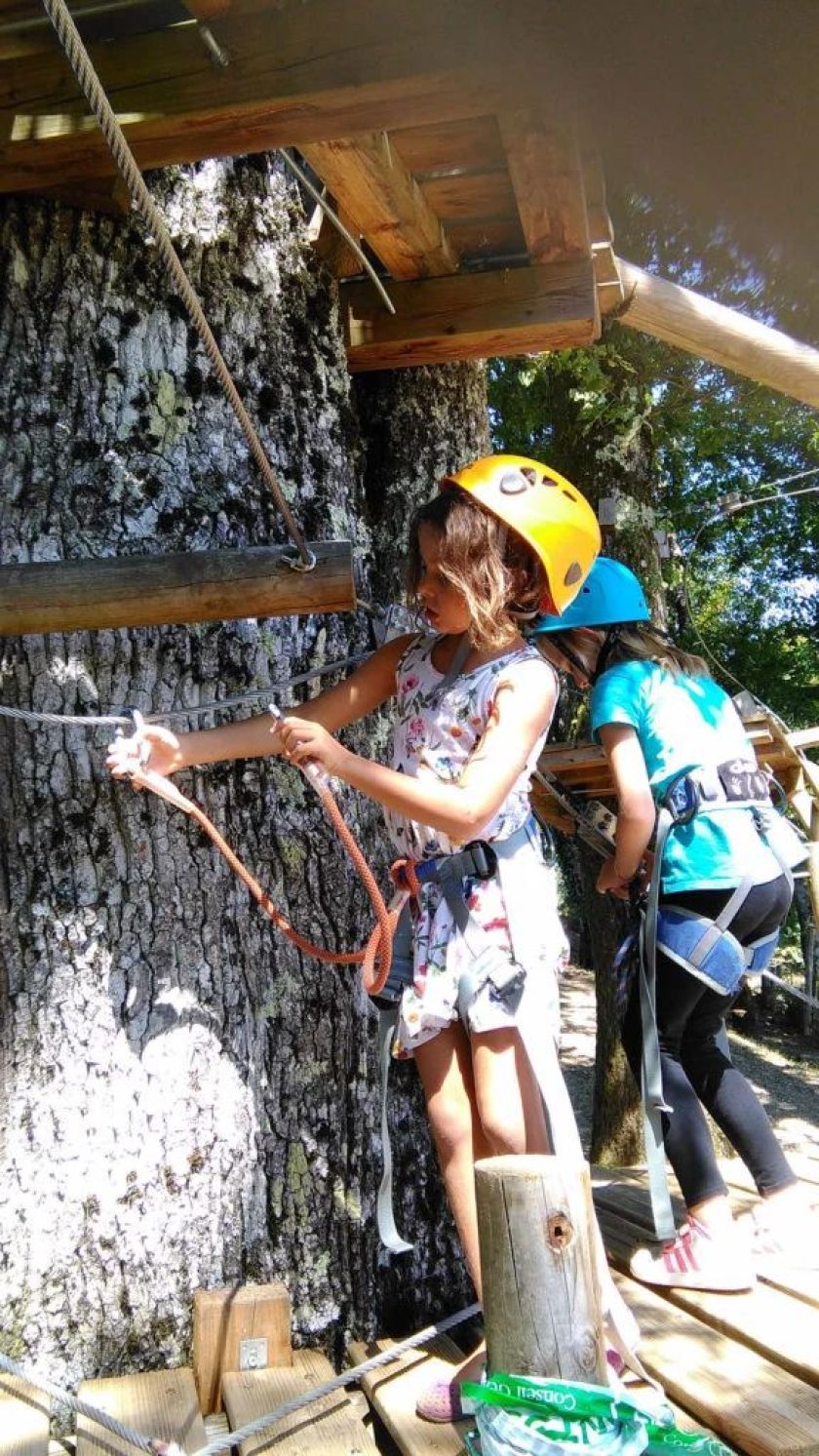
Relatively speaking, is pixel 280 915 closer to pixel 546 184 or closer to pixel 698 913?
pixel 698 913

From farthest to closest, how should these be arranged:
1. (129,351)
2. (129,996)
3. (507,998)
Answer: (129,351) → (129,996) → (507,998)

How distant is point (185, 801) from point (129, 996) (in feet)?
1.42

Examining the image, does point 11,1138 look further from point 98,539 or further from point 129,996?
point 98,539

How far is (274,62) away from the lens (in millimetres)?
1979

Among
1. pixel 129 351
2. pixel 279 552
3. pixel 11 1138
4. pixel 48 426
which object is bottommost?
pixel 11 1138

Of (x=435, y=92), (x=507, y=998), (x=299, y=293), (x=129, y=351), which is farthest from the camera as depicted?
(x=299, y=293)

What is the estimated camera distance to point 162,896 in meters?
2.43

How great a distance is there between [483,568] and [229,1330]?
1.53 m

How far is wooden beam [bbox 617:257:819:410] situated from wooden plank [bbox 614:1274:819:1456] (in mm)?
2496

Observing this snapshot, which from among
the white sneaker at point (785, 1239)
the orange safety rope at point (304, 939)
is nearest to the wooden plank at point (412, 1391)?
the orange safety rope at point (304, 939)

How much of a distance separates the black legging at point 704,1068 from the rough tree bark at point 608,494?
10.3 ft

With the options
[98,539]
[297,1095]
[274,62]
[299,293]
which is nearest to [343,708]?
[98,539]

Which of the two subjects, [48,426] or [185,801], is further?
[48,426]

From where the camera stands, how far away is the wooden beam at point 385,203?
93.0 inches
